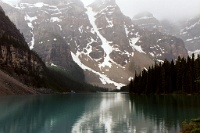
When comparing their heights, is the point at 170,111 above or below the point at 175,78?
below

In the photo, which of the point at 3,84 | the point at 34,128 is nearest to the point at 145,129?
the point at 34,128

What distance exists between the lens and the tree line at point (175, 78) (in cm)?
14056

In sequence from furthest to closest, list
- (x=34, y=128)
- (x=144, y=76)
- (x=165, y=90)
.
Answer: (x=144, y=76) < (x=165, y=90) < (x=34, y=128)

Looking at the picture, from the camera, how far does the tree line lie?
141 metres

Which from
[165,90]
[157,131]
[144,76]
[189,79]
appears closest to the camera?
[157,131]

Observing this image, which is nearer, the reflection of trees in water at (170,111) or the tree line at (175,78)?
the reflection of trees in water at (170,111)

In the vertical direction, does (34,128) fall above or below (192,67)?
below

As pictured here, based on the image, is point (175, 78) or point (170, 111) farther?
point (175, 78)

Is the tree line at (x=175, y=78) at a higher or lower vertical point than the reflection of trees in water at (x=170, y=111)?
higher

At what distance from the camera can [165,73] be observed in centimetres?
15838

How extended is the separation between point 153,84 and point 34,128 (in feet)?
432

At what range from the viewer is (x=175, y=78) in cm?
15588

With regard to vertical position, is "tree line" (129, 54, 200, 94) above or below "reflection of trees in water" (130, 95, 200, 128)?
above

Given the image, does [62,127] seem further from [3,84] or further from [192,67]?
[3,84]
